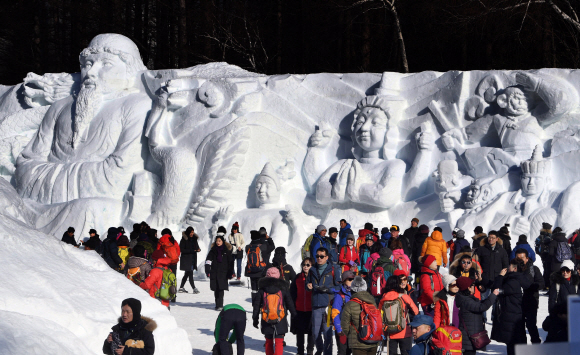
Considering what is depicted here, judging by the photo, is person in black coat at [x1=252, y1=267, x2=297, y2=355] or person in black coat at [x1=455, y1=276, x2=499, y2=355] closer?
person in black coat at [x1=455, y1=276, x2=499, y2=355]

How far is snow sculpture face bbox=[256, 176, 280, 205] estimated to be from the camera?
13.7 metres

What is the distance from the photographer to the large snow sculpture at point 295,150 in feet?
41.1

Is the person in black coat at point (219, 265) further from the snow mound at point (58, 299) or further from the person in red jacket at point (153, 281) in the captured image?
the snow mound at point (58, 299)

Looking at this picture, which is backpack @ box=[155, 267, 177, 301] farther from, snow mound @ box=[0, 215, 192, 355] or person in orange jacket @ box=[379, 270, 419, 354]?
person in orange jacket @ box=[379, 270, 419, 354]

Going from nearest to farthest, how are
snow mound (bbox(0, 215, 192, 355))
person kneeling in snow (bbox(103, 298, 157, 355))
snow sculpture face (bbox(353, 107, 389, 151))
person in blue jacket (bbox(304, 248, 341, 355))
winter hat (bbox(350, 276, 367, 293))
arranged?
person kneeling in snow (bbox(103, 298, 157, 355)) → snow mound (bbox(0, 215, 192, 355)) → winter hat (bbox(350, 276, 367, 293)) → person in blue jacket (bbox(304, 248, 341, 355)) → snow sculpture face (bbox(353, 107, 389, 151))

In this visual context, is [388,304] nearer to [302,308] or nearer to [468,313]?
[468,313]

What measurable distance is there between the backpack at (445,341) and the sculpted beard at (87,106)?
11.3m

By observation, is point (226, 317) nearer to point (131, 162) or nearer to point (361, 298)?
point (361, 298)

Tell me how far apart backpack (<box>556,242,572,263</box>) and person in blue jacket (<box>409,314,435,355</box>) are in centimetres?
535

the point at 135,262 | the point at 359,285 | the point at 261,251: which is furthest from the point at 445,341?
the point at 261,251

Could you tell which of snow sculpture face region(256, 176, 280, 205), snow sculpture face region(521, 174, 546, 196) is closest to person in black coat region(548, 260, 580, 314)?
snow sculpture face region(521, 174, 546, 196)

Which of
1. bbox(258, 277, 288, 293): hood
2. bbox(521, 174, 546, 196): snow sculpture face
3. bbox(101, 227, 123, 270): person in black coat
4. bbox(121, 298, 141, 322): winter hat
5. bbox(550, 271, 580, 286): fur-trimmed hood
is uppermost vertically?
bbox(521, 174, 546, 196): snow sculpture face

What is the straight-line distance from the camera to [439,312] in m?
6.01

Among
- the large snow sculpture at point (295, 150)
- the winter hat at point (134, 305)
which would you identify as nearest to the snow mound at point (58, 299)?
the winter hat at point (134, 305)
